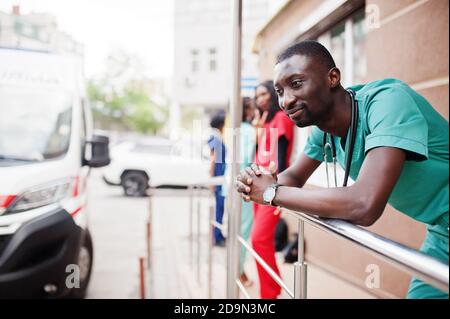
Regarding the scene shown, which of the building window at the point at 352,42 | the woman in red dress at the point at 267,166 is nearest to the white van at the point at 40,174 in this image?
the woman in red dress at the point at 267,166

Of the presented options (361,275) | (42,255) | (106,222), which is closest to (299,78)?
(42,255)

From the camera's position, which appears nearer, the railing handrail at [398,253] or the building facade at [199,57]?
the railing handrail at [398,253]

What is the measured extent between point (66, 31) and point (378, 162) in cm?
196

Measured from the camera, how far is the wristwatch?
4.58 feet

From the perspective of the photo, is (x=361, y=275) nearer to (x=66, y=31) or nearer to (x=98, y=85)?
(x=66, y=31)

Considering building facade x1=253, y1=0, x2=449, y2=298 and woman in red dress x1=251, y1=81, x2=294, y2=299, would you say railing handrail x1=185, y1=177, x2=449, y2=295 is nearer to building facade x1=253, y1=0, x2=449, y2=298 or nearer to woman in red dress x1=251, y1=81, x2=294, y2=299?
building facade x1=253, y1=0, x2=449, y2=298

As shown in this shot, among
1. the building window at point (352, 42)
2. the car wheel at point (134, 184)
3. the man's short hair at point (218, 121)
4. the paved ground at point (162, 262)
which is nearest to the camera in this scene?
the building window at point (352, 42)

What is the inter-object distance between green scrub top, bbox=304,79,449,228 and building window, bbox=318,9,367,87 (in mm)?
1787

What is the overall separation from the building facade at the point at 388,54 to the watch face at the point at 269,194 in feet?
1.79

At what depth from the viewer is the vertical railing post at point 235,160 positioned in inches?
93.5

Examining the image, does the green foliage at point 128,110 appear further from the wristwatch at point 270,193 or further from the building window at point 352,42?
the wristwatch at point 270,193

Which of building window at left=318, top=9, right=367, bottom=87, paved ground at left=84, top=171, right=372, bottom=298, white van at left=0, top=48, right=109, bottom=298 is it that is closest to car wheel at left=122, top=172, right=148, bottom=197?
paved ground at left=84, top=171, right=372, bottom=298

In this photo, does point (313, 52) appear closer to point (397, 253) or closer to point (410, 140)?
point (410, 140)

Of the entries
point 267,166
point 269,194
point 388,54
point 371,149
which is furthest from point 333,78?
point 388,54
